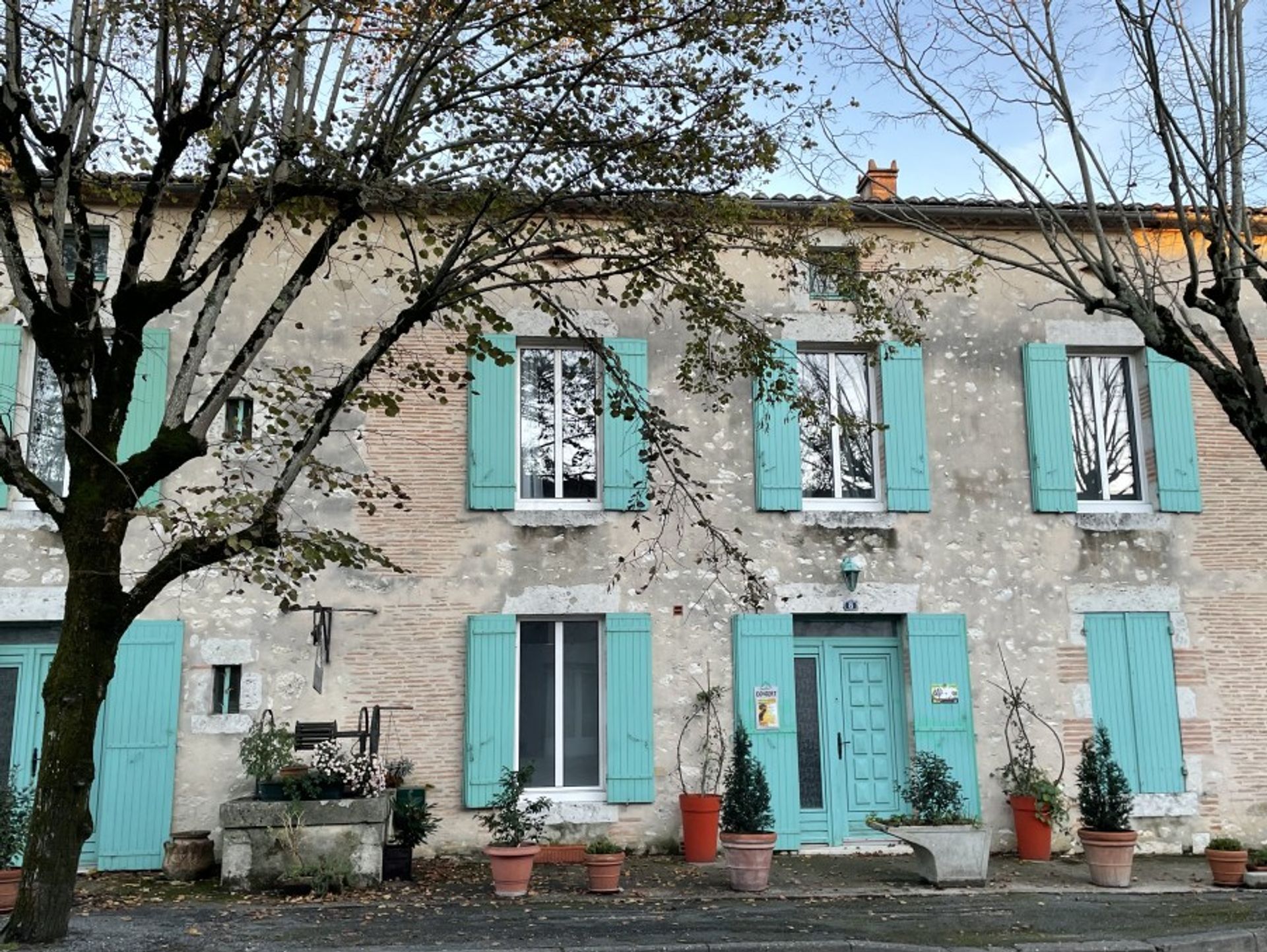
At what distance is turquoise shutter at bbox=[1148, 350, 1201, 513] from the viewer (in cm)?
1094

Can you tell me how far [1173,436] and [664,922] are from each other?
6.98 m

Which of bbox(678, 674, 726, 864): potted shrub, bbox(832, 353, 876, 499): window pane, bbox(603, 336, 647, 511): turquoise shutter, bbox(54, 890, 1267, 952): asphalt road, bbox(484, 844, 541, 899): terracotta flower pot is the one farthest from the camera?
bbox(832, 353, 876, 499): window pane

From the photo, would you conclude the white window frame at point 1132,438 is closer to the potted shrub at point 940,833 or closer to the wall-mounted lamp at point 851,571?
the wall-mounted lamp at point 851,571

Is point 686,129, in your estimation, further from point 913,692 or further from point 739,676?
point 913,692

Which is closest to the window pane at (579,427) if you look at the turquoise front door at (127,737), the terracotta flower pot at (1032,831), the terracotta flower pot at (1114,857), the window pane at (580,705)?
the window pane at (580,705)

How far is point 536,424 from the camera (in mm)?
10812

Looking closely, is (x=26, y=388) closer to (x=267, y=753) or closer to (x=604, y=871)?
(x=267, y=753)

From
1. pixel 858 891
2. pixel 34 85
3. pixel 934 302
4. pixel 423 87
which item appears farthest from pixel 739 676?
pixel 34 85

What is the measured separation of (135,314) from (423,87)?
2.31m

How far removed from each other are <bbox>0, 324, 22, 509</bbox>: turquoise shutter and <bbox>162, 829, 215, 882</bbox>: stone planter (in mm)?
3857

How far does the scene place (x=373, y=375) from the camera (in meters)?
10.9

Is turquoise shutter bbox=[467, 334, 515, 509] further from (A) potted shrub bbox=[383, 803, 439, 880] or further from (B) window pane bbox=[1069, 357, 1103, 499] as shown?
(B) window pane bbox=[1069, 357, 1103, 499]

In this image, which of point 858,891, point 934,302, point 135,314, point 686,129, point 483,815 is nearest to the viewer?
point 135,314

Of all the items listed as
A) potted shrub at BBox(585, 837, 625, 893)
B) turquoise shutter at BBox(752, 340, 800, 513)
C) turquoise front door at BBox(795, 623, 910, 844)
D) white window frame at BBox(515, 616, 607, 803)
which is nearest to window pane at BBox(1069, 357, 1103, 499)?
turquoise front door at BBox(795, 623, 910, 844)
